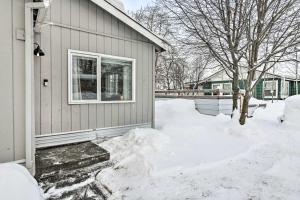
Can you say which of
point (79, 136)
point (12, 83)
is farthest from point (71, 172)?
point (12, 83)

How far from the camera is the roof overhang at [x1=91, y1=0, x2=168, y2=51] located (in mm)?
5375

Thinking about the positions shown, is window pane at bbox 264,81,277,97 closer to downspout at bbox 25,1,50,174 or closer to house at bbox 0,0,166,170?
house at bbox 0,0,166,170

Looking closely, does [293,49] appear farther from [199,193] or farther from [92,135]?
[92,135]

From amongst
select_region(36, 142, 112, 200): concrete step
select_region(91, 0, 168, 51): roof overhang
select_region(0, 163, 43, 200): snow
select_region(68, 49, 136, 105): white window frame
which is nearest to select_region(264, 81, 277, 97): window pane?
select_region(91, 0, 168, 51): roof overhang

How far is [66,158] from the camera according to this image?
4059mm

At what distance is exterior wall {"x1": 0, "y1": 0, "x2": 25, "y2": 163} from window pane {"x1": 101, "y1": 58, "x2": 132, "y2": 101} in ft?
8.05

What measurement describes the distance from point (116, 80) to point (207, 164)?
3367 millimetres

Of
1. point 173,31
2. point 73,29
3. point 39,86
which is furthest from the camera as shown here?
point 173,31

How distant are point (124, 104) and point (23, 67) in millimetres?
3167

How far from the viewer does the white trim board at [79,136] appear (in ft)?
15.3

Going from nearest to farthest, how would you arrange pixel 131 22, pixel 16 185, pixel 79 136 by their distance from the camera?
1. pixel 16 185
2. pixel 79 136
3. pixel 131 22

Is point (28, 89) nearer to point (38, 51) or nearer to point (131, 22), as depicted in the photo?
point (38, 51)

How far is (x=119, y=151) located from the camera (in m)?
4.85

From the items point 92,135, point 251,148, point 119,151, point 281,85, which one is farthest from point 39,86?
point 281,85
